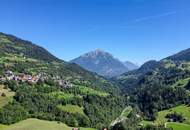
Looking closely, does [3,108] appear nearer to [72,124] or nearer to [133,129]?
[72,124]

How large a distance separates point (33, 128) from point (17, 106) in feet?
118

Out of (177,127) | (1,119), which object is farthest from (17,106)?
(177,127)

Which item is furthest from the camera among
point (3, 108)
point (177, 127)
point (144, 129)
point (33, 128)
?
point (177, 127)

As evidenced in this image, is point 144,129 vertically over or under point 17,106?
under

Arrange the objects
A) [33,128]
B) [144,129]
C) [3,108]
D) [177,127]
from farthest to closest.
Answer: [177,127], [3,108], [144,129], [33,128]

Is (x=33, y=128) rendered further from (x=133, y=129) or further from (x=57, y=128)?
(x=133, y=129)

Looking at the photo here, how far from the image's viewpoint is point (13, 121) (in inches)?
7032

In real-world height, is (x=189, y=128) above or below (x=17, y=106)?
below

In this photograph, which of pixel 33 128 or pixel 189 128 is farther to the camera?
pixel 189 128

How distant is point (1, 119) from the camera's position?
577 ft

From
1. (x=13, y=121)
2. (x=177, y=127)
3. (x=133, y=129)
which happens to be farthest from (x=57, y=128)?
(x=177, y=127)

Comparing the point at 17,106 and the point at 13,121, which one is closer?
the point at 13,121

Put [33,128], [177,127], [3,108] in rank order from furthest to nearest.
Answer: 1. [177,127]
2. [3,108]
3. [33,128]

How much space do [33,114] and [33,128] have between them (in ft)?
99.5
